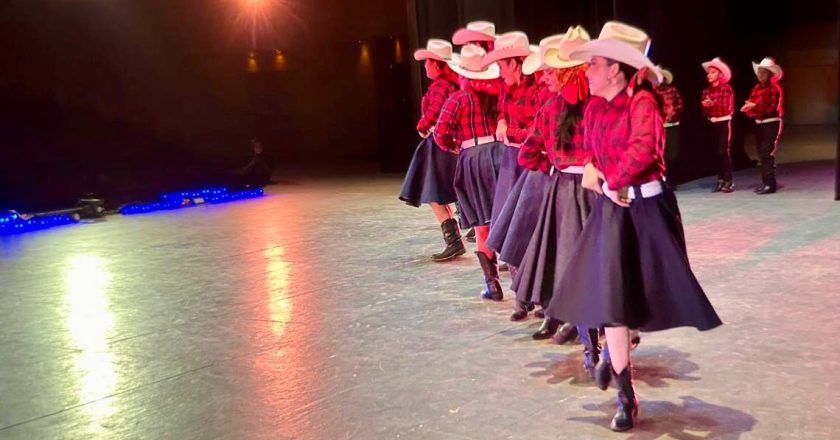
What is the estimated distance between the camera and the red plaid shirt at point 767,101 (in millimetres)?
9867

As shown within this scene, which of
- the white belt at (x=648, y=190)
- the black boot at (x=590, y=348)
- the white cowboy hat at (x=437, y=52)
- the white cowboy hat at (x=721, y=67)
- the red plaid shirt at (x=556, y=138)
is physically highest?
the white cowboy hat at (x=437, y=52)

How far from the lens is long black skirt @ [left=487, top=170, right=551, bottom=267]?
4.43 meters

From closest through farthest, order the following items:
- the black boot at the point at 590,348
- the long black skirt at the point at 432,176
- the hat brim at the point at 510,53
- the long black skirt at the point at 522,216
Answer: the black boot at the point at 590,348 < the long black skirt at the point at 522,216 < the hat brim at the point at 510,53 < the long black skirt at the point at 432,176

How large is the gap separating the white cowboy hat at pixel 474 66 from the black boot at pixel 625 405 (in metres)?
2.63

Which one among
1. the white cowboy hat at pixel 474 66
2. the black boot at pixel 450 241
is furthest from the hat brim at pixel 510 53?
the black boot at pixel 450 241

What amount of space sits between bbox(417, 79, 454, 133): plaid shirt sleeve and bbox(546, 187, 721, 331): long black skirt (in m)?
3.23

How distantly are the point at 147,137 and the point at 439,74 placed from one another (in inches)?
399

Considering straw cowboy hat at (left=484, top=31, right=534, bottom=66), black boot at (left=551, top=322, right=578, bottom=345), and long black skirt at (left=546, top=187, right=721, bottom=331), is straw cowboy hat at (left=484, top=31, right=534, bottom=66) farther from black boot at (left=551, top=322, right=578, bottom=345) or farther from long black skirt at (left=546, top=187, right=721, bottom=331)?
long black skirt at (left=546, top=187, right=721, bottom=331)

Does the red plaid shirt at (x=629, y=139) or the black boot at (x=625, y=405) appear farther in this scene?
the black boot at (x=625, y=405)

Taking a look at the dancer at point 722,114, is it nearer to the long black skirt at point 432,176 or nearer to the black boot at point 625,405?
the long black skirt at point 432,176

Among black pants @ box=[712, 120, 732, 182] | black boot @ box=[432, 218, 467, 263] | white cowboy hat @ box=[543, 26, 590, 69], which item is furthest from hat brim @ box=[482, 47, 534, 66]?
black pants @ box=[712, 120, 732, 182]

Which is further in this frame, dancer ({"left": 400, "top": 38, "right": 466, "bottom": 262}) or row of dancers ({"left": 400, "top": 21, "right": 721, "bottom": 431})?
dancer ({"left": 400, "top": 38, "right": 466, "bottom": 262})

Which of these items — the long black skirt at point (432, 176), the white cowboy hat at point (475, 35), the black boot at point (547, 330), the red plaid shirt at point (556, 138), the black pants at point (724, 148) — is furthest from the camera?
the black pants at point (724, 148)

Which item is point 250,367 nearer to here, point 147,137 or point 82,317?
point 82,317
